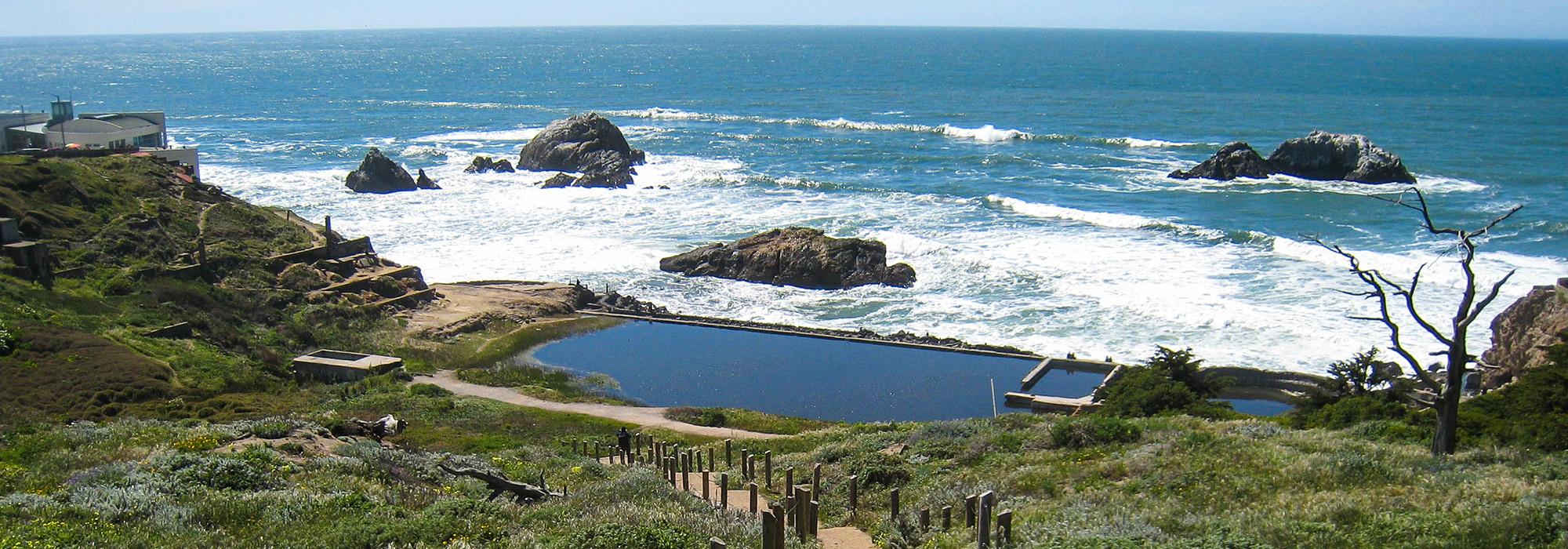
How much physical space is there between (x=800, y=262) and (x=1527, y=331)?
27.3 m

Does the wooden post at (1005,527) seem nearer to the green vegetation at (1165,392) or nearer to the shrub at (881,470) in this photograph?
the shrub at (881,470)

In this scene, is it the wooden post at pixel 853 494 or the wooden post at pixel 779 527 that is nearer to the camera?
the wooden post at pixel 779 527

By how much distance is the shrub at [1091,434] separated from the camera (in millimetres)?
19141

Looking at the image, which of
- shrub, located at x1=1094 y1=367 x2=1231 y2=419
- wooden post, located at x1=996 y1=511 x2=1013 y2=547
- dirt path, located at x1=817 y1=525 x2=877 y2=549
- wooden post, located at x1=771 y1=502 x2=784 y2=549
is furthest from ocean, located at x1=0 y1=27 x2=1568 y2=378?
wooden post, located at x1=771 y1=502 x2=784 y2=549

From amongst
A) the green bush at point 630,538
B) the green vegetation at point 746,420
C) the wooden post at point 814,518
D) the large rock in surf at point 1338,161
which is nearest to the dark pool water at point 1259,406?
the green vegetation at point 746,420

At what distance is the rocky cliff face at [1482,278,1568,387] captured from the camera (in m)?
27.7

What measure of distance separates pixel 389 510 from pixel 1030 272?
39066mm

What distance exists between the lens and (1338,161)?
7269 centimetres

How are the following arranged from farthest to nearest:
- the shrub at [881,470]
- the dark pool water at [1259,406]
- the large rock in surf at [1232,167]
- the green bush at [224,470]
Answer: the large rock in surf at [1232,167], the dark pool water at [1259,406], the shrub at [881,470], the green bush at [224,470]

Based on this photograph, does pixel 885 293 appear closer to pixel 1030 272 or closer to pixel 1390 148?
pixel 1030 272

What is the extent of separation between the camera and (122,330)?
31.2 meters

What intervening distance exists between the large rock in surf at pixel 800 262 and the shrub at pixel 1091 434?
28.6 metres

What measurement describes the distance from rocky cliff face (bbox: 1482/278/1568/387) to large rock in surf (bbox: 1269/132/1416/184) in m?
43.4

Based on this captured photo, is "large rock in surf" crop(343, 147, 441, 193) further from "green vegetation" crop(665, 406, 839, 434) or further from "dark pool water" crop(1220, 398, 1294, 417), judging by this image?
"dark pool water" crop(1220, 398, 1294, 417)
